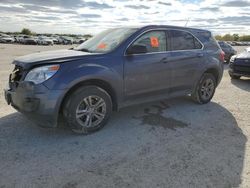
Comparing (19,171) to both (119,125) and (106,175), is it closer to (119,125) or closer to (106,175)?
(106,175)

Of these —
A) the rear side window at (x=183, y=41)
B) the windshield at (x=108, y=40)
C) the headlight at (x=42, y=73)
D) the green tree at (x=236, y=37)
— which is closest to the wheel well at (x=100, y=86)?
the headlight at (x=42, y=73)

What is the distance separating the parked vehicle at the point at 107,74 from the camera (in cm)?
390

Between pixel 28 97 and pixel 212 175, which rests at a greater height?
pixel 28 97

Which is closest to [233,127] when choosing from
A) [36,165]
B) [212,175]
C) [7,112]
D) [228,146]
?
[228,146]

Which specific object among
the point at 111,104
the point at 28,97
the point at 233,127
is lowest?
the point at 233,127

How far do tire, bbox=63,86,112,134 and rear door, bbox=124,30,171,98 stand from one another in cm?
51

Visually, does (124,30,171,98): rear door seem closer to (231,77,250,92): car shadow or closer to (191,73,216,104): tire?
Result: (191,73,216,104): tire

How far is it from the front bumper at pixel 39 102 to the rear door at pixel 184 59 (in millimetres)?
2465

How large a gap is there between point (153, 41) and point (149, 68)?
56cm

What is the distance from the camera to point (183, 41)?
562 centimetres

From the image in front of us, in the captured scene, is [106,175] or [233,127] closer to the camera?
[106,175]

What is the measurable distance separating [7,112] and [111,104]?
2197 mm

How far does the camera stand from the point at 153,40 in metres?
5.04

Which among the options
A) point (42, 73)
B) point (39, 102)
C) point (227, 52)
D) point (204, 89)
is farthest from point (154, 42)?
point (227, 52)
